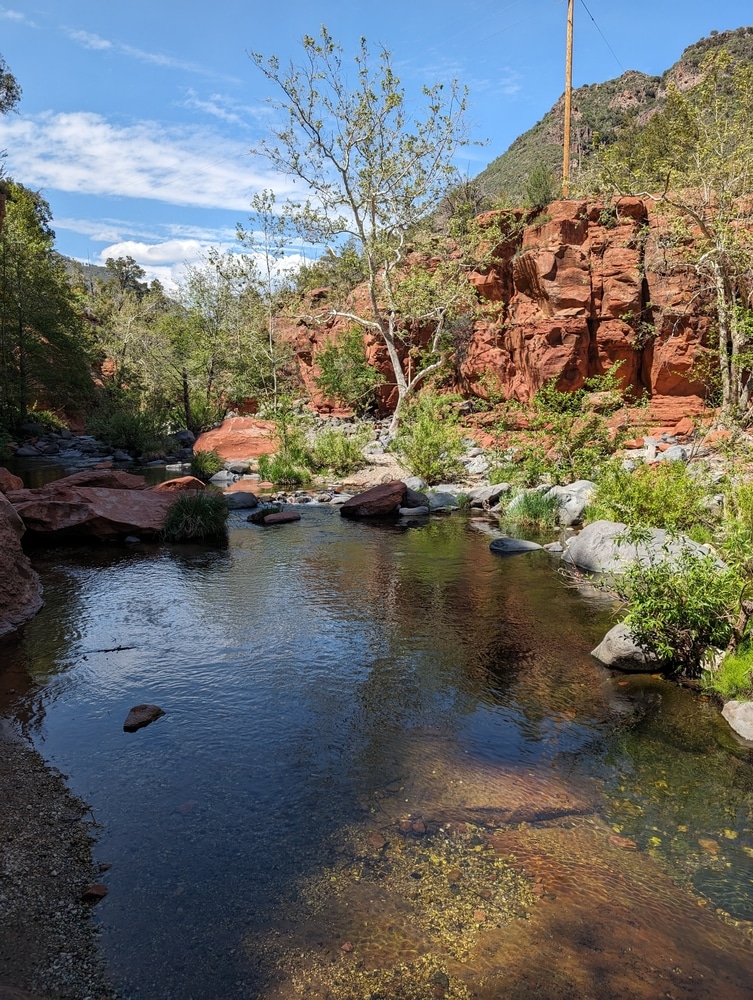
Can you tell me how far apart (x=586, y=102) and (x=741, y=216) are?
5217cm

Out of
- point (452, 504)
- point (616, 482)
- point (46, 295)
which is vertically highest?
point (46, 295)

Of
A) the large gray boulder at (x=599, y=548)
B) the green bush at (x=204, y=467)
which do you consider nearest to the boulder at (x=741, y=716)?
the large gray boulder at (x=599, y=548)

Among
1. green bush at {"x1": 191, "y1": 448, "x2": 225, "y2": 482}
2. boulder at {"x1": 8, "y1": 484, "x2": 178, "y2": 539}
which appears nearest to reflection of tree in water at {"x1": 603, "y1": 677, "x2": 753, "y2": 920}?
boulder at {"x1": 8, "y1": 484, "x2": 178, "y2": 539}

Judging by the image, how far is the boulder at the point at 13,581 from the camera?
7004 millimetres

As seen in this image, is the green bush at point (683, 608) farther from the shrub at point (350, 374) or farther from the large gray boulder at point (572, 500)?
the shrub at point (350, 374)

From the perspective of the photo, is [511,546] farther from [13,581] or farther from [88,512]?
[88,512]

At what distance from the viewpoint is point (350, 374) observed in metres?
29.0

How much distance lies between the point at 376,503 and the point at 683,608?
339 inches

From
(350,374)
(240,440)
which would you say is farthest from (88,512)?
(350,374)

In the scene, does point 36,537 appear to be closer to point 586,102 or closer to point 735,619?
point 735,619

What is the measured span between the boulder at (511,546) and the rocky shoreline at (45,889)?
7448mm

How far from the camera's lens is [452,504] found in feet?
47.5

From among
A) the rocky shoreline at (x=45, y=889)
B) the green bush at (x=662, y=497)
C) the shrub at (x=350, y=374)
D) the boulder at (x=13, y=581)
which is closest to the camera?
the rocky shoreline at (x=45, y=889)

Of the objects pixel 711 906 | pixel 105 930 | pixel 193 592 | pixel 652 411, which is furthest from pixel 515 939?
pixel 652 411
